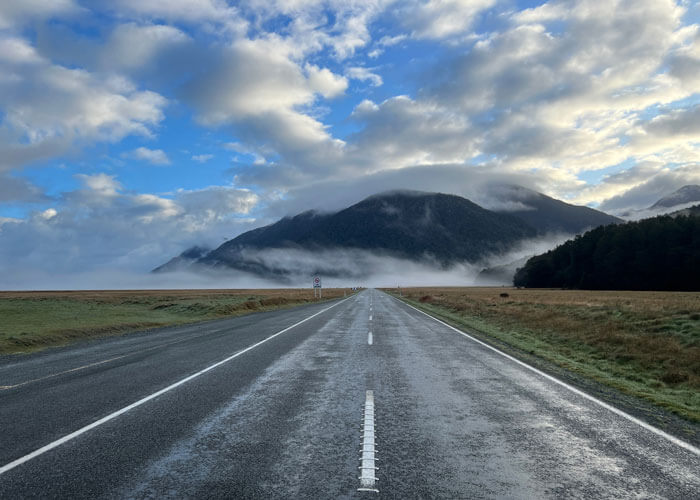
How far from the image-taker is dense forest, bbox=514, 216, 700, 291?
70.7 metres

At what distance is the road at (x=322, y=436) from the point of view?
4.27 m

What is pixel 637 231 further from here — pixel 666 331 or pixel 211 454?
pixel 211 454

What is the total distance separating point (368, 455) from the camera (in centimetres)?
498

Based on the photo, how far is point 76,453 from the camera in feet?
16.7

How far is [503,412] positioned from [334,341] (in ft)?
31.4

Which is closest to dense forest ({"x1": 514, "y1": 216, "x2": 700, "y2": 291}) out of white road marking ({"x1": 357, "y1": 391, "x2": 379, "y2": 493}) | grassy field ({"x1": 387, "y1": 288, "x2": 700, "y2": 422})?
grassy field ({"x1": 387, "y1": 288, "x2": 700, "y2": 422})

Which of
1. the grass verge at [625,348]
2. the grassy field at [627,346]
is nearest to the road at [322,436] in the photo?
the grass verge at [625,348]

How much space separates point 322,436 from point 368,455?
94 centimetres

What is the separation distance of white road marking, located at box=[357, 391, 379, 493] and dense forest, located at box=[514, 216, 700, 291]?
82881 mm

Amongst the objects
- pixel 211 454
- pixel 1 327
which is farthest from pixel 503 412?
pixel 1 327

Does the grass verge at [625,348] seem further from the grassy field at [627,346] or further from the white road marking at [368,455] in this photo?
the white road marking at [368,455]

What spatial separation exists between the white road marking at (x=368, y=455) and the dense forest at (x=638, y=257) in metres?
82.9

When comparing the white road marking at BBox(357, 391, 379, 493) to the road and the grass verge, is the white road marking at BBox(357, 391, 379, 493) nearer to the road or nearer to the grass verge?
the road

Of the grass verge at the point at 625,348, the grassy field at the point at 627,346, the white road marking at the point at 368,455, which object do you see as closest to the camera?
the white road marking at the point at 368,455
